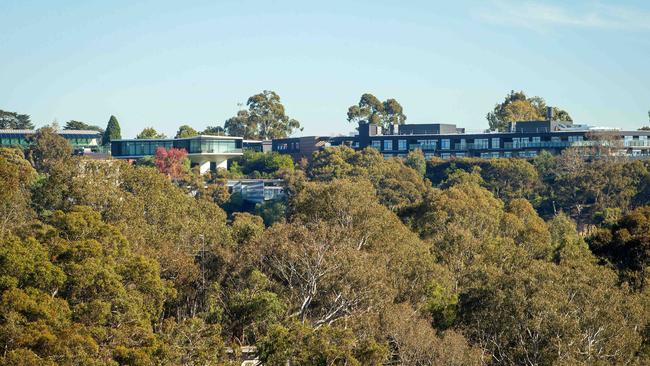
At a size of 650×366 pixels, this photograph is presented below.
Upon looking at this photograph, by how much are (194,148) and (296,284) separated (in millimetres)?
69872

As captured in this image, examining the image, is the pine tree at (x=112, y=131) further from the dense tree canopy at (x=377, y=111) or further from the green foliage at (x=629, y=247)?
the green foliage at (x=629, y=247)

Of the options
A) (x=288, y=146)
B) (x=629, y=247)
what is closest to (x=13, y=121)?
(x=288, y=146)

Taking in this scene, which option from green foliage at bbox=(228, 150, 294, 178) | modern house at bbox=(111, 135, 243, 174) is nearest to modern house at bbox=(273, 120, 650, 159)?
green foliage at bbox=(228, 150, 294, 178)

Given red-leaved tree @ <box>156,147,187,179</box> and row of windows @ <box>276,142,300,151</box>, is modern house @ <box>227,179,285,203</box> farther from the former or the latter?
row of windows @ <box>276,142,300,151</box>

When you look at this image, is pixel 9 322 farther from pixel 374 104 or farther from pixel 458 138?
pixel 374 104

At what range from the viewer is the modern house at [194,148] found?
11294cm

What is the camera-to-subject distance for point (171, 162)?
10125 centimetres

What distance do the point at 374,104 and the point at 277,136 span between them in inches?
535

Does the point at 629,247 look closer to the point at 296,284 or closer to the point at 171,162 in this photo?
the point at 296,284

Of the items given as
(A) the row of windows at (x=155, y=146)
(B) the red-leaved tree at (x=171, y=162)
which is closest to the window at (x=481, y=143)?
(A) the row of windows at (x=155, y=146)

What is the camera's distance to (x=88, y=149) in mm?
120000

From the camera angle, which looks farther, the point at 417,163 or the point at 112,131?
the point at 112,131

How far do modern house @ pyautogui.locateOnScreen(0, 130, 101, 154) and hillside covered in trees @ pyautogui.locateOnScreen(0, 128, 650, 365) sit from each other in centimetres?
5344

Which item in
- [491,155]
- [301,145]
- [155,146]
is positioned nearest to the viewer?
[155,146]
